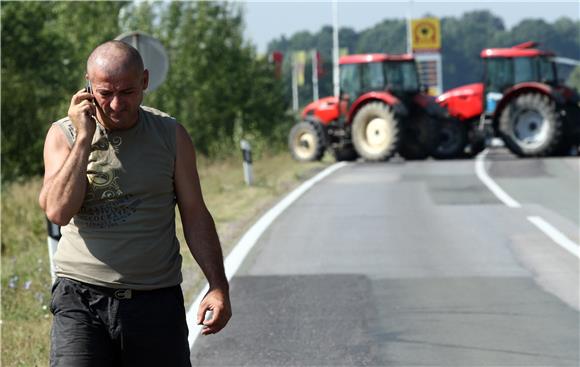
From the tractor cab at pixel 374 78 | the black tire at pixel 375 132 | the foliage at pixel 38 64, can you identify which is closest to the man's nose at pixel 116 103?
the foliage at pixel 38 64

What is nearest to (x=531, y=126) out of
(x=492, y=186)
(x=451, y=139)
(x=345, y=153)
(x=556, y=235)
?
(x=451, y=139)

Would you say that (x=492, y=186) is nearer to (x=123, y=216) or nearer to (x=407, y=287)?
(x=407, y=287)

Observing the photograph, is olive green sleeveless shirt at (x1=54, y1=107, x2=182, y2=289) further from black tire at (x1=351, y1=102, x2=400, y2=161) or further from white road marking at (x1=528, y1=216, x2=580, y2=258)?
black tire at (x1=351, y1=102, x2=400, y2=161)

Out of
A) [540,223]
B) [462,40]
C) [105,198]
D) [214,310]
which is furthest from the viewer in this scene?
[462,40]

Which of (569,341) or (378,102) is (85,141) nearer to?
(569,341)

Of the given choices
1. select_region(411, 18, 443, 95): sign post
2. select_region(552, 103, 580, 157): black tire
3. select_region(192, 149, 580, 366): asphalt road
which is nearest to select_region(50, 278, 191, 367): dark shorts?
select_region(192, 149, 580, 366): asphalt road

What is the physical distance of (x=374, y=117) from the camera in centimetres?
2844

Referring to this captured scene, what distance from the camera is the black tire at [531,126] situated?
27.4 meters

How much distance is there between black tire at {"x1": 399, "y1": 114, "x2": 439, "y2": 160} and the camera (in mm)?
28344

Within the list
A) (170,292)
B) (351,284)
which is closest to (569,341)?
(351,284)

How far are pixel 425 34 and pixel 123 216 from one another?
81.1 meters

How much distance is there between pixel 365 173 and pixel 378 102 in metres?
4.01

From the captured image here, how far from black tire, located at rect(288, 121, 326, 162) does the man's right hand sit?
25784mm

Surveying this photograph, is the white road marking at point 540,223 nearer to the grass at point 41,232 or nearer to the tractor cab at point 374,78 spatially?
the grass at point 41,232
